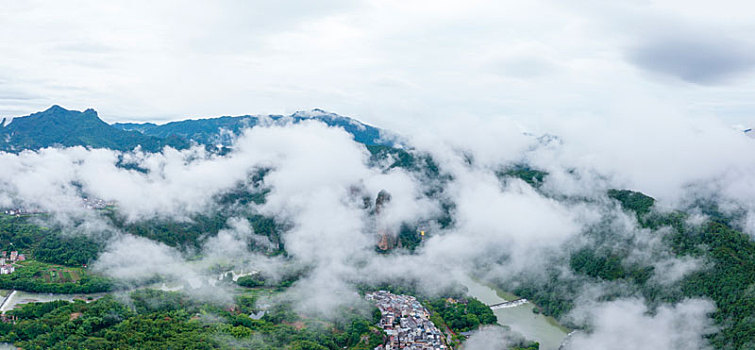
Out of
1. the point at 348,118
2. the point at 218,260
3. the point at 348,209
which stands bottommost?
the point at 218,260

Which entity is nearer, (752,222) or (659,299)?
(659,299)

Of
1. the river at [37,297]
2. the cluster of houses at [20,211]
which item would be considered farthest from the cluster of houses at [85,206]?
the river at [37,297]

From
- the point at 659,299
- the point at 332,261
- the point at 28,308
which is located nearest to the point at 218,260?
the point at 332,261

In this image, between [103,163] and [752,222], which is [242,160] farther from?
[752,222]

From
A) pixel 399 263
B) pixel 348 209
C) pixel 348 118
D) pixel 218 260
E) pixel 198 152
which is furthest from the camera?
pixel 348 118

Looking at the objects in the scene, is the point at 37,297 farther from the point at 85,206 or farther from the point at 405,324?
the point at 405,324

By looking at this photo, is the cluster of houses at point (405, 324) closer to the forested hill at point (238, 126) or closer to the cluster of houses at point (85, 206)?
the cluster of houses at point (85, 206)

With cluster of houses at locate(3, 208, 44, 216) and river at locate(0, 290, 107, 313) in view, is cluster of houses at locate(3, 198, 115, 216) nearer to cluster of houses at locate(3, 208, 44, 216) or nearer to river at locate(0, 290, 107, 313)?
cluster of houses at locate(3, 208, 44, 216)

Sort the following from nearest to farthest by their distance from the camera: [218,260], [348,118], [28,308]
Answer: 1. [28,308]
2. [218,260]
3. [348,118]
